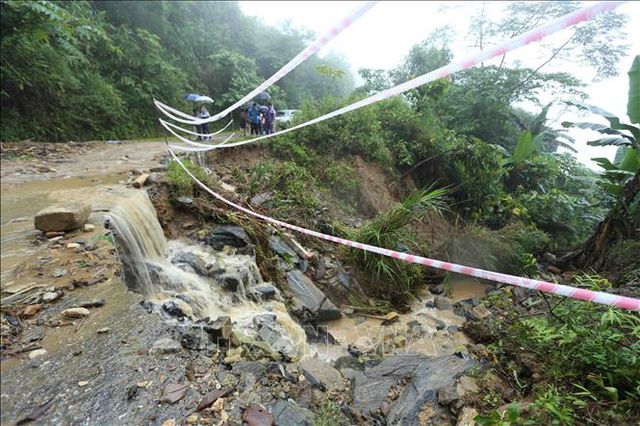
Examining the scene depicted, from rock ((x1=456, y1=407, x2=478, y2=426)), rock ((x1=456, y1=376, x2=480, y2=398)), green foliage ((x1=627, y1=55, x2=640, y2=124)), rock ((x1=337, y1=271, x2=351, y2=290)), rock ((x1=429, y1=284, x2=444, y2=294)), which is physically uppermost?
green foliage ((x1=627, y1=55, x2=640, y2=124))

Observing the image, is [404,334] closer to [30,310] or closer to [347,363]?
[347,363]

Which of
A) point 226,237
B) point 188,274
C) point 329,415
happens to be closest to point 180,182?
point 226,237

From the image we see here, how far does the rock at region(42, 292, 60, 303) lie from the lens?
233cm

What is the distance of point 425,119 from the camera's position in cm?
852

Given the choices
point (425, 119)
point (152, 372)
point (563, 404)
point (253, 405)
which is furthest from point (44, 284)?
point (425, 119)

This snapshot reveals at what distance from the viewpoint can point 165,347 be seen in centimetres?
216

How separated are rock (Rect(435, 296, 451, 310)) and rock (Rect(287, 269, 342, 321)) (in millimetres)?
1547

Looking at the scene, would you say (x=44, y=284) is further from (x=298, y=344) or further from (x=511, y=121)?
(x=511, y=121)

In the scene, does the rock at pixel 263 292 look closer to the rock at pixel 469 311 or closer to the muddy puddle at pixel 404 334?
the muddy puddle at pixel 404 334

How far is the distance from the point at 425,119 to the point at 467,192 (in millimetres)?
2325

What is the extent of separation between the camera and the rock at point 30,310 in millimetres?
2178

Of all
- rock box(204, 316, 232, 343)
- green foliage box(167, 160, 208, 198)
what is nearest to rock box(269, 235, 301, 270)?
green foliage box(167, 160, 208, 198)

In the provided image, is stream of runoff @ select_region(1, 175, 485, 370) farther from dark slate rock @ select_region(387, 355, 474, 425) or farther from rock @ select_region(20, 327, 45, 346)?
dark slate rock @ select_region(387, 355, 474, 425)

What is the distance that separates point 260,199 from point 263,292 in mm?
2039
